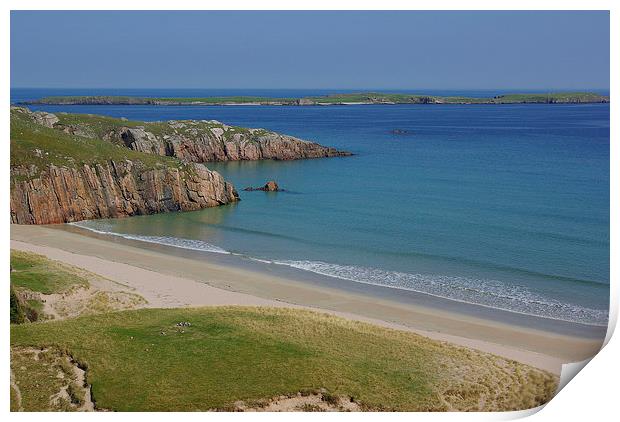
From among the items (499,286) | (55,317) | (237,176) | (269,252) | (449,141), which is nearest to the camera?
(55,317)

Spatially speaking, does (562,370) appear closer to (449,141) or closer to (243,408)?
(243,408)

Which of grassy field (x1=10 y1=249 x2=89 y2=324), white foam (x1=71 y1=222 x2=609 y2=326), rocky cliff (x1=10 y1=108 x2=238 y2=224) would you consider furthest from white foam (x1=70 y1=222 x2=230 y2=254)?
grassy field (x1=10 y1=249 x2=89 y2=324)

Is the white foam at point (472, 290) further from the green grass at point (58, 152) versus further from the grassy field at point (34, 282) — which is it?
the green grass at point (58, 152)

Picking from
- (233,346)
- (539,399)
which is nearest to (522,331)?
(539,399)

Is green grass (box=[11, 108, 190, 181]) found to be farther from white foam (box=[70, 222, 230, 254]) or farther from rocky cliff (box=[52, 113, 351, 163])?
rocky cliff (box=[52, 113, 351, 163])

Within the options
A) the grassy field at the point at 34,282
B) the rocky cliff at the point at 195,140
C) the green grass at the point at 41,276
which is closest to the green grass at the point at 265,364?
the grassy field at the point at 34,282

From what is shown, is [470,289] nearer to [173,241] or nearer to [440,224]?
[440,224]

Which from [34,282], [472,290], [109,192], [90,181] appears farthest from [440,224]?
[34,282]
